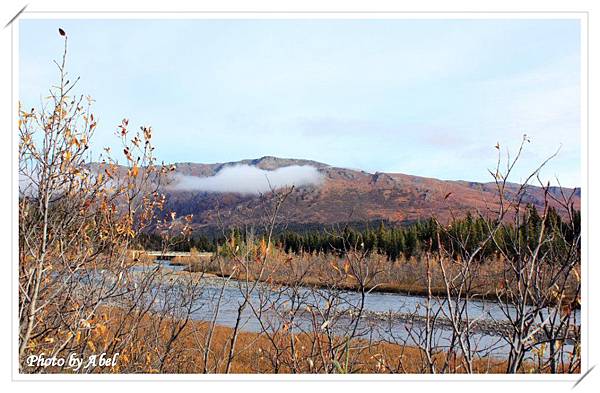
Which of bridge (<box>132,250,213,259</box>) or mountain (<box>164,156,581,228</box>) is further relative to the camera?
bridge (<box>132,250,213,259</box>)

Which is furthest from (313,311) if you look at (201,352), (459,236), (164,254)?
(201,352)

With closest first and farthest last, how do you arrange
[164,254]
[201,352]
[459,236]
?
1. [459,236]
2. [164,254]
3. [201,352]

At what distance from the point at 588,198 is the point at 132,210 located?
2959mm

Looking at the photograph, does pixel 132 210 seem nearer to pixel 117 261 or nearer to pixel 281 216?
pixel 117 261

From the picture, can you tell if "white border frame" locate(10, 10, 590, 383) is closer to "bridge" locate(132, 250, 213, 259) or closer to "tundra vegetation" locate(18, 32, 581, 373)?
"tundra vegetation" locate(18, 32, 581, 373)

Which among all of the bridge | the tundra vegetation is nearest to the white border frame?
the tundra vegetation

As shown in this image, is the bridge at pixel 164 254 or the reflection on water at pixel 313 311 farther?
the bridge at pixel 164 254

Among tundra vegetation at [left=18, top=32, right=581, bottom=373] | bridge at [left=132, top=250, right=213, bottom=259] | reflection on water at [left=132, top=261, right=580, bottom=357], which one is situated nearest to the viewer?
tundra vegetation at [left=18, top=32, right=581, bottom=373]
